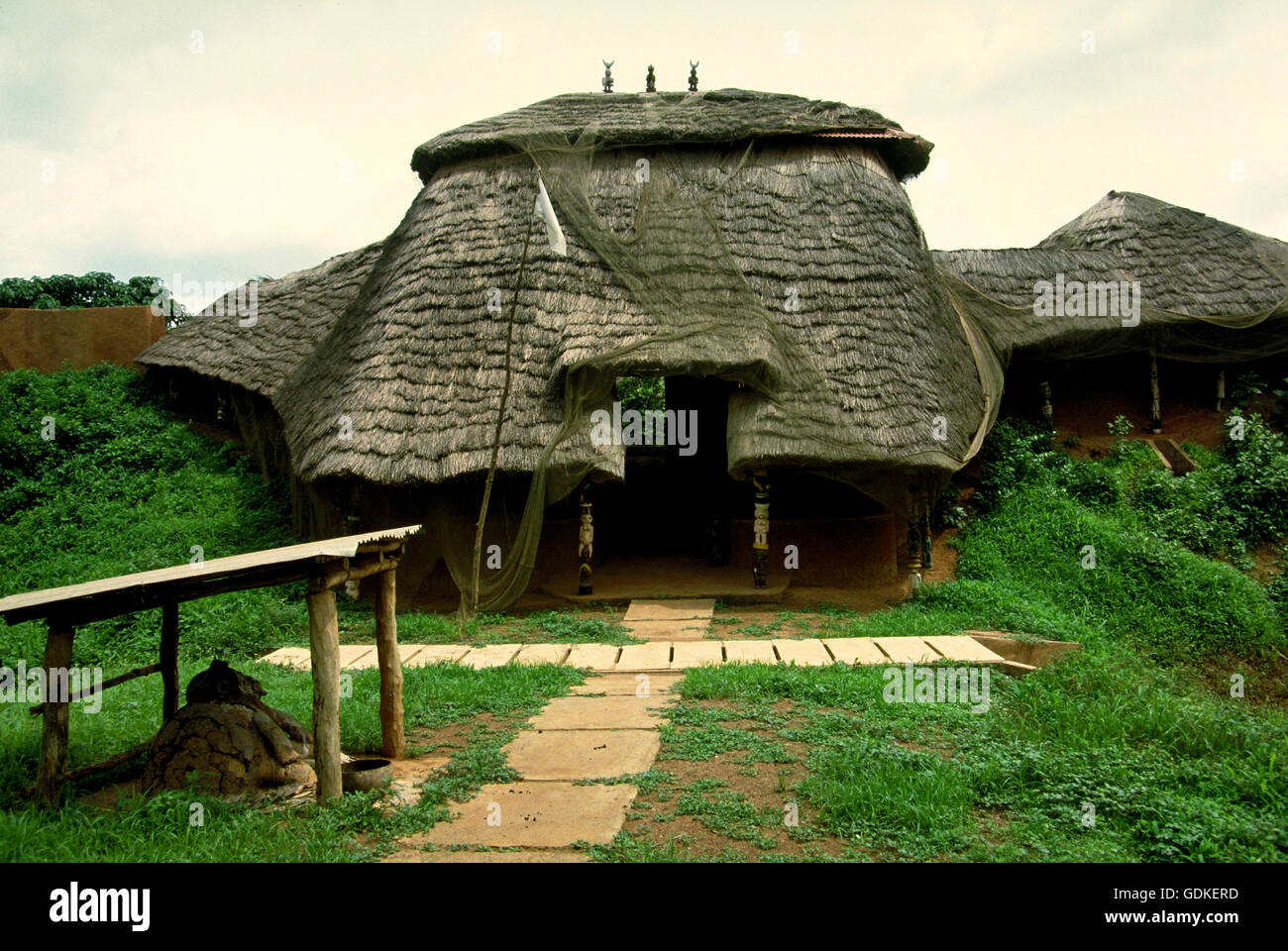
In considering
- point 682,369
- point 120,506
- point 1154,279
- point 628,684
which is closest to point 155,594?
point 628,684

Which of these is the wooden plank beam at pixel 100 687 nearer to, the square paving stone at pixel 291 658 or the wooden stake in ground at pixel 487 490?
the square paving stone at pixel 291 658

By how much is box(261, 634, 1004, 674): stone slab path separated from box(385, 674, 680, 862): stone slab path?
0.94 metres

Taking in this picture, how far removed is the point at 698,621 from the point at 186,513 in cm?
739

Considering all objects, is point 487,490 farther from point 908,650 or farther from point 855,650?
point 908,650

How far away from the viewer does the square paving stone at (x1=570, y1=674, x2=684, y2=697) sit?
21.3ft

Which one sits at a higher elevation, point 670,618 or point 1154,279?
point 1154,279

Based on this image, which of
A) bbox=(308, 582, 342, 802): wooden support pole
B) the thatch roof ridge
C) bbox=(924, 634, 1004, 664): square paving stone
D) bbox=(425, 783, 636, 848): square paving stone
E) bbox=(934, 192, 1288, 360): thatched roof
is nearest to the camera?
bbox=(425, 783, 636, 848): square paving stone

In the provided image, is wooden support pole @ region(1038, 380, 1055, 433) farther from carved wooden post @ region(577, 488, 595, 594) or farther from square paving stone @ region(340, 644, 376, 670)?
square paving stone @ region(340, 644, 376, 670)

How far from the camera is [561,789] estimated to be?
4613 millimetres

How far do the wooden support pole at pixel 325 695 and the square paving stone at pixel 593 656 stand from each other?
117 inches

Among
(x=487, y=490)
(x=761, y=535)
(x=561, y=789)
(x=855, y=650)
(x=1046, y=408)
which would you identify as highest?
(x=1046, y=408)

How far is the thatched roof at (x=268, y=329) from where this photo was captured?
13.7 m

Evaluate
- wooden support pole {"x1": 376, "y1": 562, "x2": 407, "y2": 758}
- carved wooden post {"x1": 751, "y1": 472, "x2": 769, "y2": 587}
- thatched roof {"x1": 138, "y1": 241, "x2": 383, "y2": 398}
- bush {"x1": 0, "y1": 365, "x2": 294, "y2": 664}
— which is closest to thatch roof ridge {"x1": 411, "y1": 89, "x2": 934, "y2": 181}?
thatched roof {"x1": 138, "y1": 241, "x2": 383, "y2": 398}

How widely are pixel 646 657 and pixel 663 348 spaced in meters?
3.75
